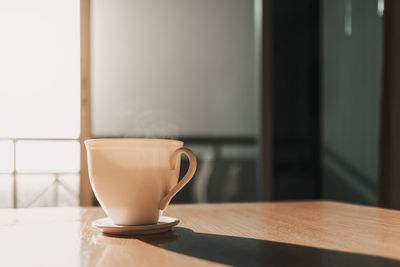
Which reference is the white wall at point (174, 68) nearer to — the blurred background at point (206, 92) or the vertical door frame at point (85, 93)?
the blurred background at point (206, 92)

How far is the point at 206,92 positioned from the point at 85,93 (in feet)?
3.01

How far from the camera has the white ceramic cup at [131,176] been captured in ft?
1.45

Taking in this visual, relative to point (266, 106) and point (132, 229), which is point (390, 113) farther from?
point (132, 229)

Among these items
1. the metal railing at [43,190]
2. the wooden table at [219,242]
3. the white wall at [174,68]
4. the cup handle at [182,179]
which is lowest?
the metal railing at [43,190]

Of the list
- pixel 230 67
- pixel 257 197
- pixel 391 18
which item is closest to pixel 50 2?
pixel 230 67

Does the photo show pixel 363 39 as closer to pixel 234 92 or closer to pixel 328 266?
pixel 234 92

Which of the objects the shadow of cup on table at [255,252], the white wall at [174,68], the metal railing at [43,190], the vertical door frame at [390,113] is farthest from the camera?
the white wall at [174,68]

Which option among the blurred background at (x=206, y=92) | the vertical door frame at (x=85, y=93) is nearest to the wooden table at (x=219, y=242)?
the vertical door frame at (x=85, y=93)

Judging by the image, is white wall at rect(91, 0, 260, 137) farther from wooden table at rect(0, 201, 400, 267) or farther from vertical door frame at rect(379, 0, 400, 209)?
wooden table at rect(0, 201, 400, 267)

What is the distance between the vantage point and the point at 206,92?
3066 millimetres

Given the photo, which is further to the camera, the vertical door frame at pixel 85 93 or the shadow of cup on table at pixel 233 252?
the vertical door frame at pixel 85 93

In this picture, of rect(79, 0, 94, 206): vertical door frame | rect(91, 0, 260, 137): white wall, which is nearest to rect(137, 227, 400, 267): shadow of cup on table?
rect(79, 0, 94, 206): vertical door frame

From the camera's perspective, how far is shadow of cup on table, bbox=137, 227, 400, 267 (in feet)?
1.06

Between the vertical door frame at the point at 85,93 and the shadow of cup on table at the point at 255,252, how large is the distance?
2306mm
